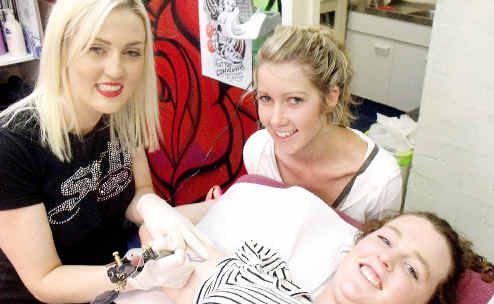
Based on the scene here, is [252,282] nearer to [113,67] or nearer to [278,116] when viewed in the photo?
[278,116]

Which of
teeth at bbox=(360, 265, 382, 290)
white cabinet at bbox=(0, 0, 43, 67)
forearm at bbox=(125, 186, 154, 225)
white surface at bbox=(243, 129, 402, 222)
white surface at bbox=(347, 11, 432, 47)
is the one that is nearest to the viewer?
teeth at bbox=(360, 265, 382, 290)

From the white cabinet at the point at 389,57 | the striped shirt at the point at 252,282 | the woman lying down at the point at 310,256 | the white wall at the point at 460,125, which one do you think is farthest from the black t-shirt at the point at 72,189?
the white cabinet at the point at 389,57

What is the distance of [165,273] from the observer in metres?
1.18

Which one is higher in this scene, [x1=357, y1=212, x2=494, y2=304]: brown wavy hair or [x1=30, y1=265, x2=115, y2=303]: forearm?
[x1=357, y1=212, x2=494, y2=304]: brown wavy hair

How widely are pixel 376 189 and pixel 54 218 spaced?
3.08 feet

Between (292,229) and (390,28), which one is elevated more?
(390,28)

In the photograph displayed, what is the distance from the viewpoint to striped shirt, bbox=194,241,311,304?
113cm

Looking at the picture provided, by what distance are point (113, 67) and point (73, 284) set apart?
594mm

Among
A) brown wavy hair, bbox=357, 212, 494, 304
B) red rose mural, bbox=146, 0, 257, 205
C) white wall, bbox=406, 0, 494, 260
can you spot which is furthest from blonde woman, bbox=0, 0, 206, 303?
white wall, bbox=406, 0, 494, 260

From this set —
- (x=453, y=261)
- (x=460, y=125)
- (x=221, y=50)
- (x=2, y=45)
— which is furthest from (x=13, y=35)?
(x=453, y=261)

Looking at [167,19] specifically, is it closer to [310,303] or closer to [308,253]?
[308,253]

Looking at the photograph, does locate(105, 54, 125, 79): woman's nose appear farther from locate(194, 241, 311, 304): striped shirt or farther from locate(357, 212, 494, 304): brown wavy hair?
locate(357, 212, 494, 304): brown wavy hair

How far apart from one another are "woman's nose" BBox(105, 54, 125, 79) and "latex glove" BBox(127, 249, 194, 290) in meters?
0.49

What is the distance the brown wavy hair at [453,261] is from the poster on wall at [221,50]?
0.99 m
